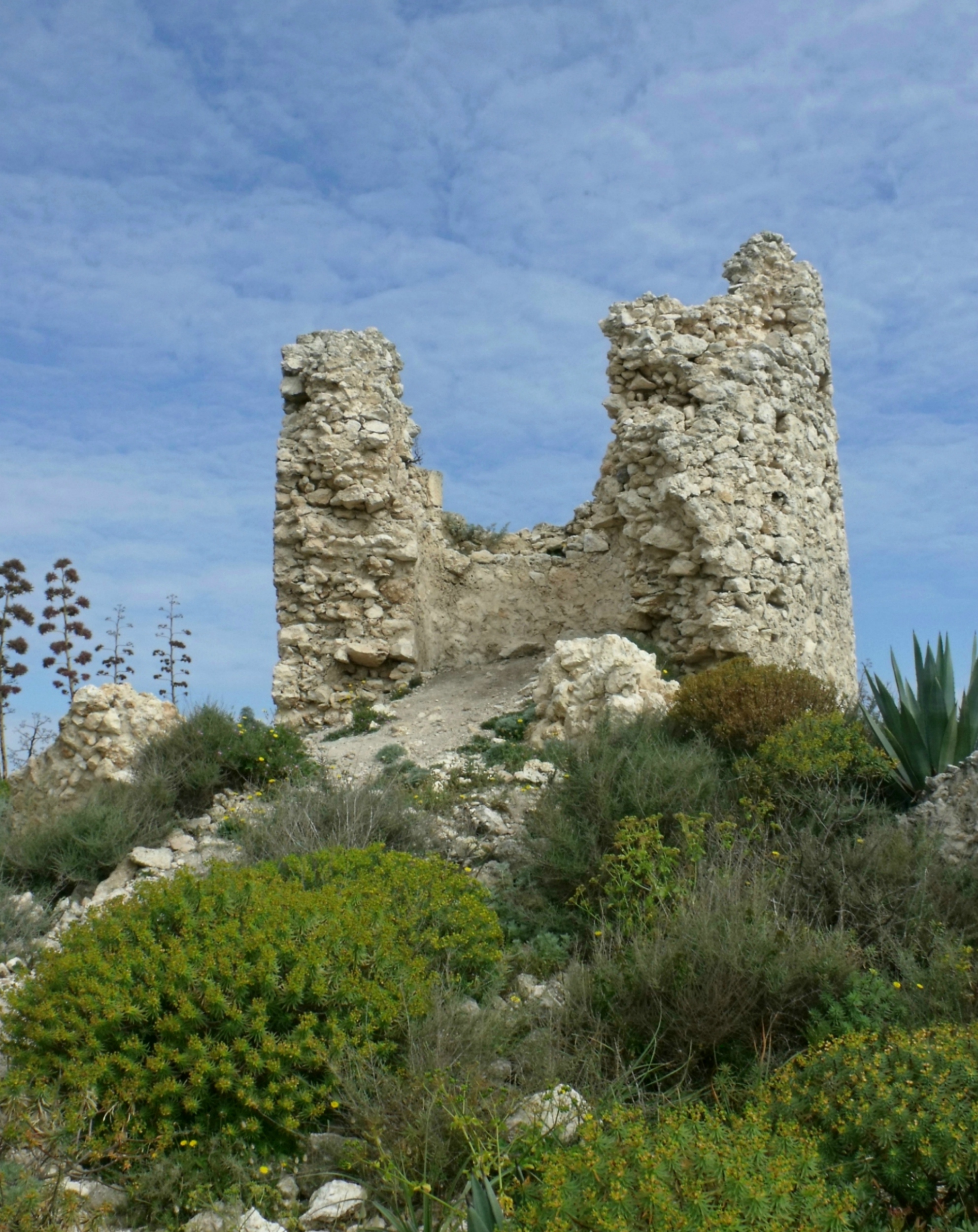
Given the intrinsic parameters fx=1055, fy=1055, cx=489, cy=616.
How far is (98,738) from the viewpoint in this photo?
1059 cm

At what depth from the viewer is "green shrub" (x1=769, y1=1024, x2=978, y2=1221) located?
372 centimetres

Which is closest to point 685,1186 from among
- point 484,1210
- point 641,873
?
point 484,1210

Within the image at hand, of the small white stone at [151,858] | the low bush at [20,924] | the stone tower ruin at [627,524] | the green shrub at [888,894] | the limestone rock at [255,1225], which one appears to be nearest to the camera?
the limestone rock at [255,1225]

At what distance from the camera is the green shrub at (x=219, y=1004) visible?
4.47m

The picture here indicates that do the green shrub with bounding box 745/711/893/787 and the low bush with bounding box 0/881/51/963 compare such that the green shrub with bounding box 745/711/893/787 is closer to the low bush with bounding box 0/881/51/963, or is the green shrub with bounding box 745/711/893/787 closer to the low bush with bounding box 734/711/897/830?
the low bush with bounding box 734/711/897/830

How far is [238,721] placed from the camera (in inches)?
425

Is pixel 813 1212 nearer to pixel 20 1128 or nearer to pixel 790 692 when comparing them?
pixel 20 1128

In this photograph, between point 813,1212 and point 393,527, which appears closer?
point 813,1212

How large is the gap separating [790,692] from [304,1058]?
5567mm

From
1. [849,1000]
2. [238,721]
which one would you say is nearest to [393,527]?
[238,721]

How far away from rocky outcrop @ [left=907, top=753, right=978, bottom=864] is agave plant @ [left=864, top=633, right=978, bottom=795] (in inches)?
17.9

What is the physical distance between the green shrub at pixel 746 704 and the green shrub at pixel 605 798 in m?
0.35

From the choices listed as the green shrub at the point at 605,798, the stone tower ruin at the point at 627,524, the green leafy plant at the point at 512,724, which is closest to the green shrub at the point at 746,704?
the green shrub at the point at 605,798

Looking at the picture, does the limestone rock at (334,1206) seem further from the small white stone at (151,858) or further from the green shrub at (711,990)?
the small white stone at (151,858)
